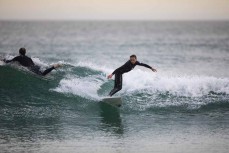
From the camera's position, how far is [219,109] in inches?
552

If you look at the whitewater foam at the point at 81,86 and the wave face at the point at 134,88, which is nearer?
the wave face at the point at 134,88

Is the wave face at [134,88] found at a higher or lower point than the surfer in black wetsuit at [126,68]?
lower

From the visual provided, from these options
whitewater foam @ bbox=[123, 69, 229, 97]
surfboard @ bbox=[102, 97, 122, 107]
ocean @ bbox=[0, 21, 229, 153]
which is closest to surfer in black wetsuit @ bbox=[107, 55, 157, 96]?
surfboard @ bbox=[102, 97, 122, 107]

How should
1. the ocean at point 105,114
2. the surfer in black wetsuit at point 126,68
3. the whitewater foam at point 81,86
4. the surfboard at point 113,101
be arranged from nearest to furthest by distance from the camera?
the ocean at point 105,114, the surfer in black wetsuit at point 126,68, the surfboard at point 113,101, the whitewater foam at point 81,86

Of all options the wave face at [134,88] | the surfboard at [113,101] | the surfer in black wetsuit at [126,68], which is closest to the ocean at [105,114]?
the wave face at [134,88]

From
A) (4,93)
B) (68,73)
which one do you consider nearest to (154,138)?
(4,93)

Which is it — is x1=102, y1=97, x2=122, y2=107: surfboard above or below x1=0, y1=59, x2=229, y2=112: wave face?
below

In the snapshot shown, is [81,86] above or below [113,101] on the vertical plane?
above

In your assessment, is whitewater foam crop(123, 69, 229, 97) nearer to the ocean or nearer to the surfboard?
the ocean

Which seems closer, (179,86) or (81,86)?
(81,86)

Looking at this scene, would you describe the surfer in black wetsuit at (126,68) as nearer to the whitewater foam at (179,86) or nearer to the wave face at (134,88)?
the wave face at (134,88)

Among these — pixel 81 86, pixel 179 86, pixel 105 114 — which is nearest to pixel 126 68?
pixel 105 114

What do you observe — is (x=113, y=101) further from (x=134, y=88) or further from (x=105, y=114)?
(x=134, y=88)

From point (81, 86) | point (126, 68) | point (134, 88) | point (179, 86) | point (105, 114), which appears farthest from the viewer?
point (179, 86)
